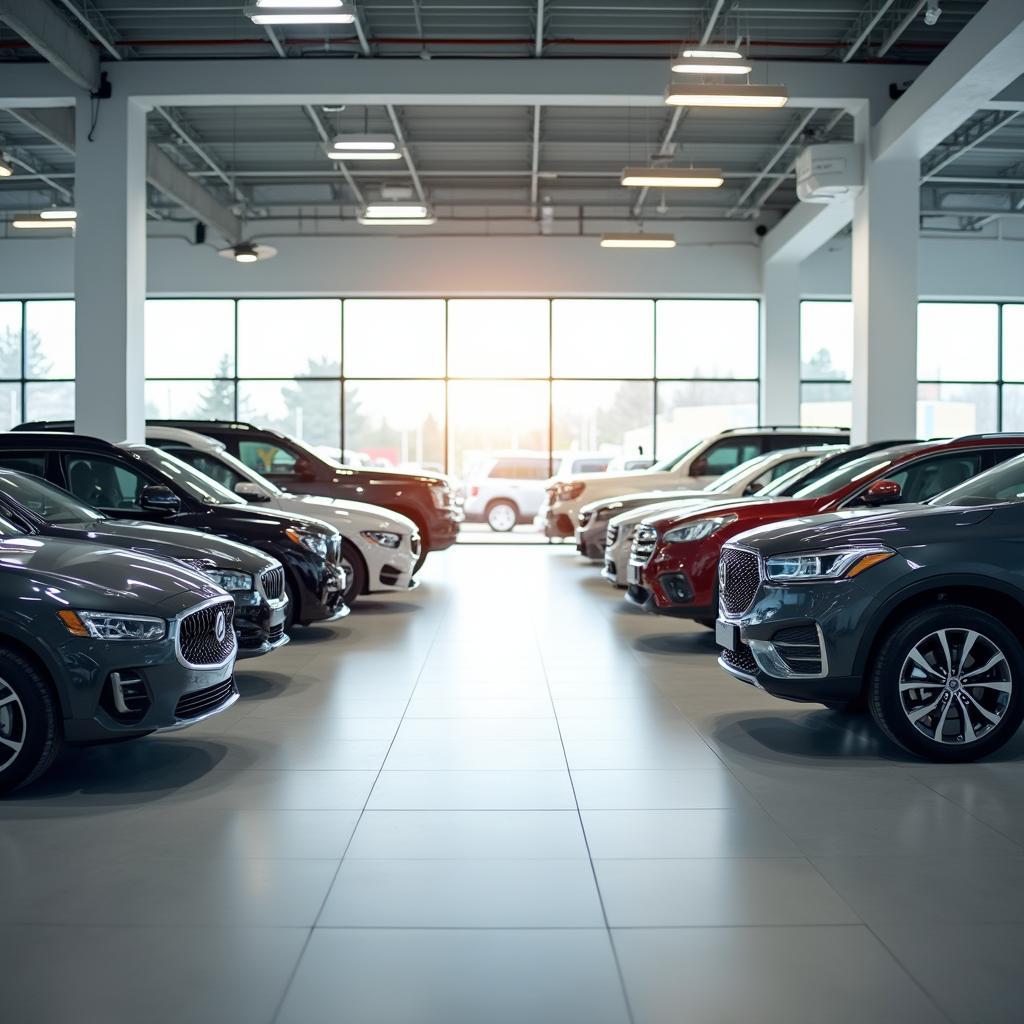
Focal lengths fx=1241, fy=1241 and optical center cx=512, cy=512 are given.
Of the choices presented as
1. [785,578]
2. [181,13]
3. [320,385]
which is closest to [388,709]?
[785,578]

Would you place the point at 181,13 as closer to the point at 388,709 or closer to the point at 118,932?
the point at 388,709

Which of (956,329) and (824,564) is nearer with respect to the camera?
(824,564)

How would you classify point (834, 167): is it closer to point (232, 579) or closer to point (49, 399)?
point (232, 579)

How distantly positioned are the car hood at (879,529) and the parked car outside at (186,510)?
13.5 feet

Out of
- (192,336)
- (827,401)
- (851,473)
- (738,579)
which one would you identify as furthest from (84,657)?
(827,401)

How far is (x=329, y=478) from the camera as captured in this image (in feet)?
48.1

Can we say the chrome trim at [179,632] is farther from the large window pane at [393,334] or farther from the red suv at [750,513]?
the large window pane at [393,334]

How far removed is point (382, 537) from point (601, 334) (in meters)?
13.9

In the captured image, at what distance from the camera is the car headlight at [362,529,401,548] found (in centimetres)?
1166

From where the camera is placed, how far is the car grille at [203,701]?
5.38m

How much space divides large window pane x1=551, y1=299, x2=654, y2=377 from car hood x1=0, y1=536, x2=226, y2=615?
19.3m

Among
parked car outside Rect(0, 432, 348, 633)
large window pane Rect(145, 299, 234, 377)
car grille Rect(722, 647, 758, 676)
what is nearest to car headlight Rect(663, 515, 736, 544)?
parked car outside Rect(0, 432, 348, 633)

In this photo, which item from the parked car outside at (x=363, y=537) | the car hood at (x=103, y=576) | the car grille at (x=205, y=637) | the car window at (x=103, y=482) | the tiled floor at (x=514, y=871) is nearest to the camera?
the tiled floor at (x=514, y=871)

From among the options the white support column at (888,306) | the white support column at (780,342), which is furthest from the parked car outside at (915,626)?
the white support column at (780,342)
